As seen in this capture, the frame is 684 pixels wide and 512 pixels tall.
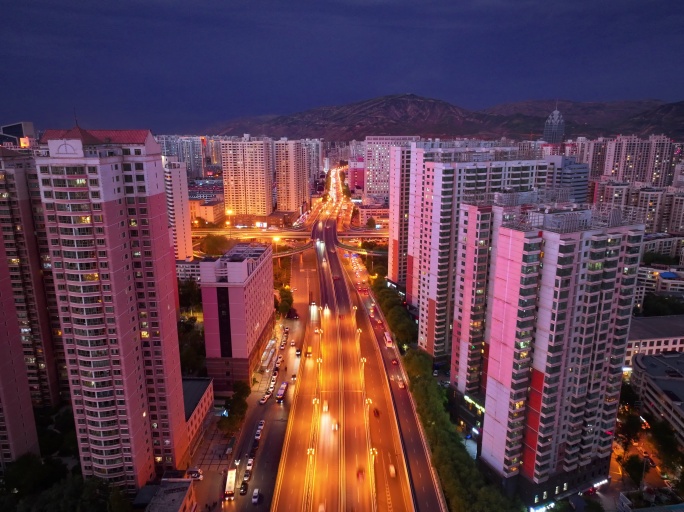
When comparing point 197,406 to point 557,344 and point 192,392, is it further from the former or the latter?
point 557,344

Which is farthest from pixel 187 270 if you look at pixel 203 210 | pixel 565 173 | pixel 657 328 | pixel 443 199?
pixel 565 173

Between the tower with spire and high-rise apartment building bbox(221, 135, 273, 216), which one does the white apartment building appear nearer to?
high-rise apartment building bbox(221, 135, 273, 216)

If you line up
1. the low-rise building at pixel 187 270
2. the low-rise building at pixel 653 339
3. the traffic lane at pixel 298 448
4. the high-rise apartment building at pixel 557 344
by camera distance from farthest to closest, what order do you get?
the low-rise building at pixel 187 270
the low-rise building at pixel 653 339
the traffic lane at pixel 298 448
the high-rise apartment building at pixel 557 344

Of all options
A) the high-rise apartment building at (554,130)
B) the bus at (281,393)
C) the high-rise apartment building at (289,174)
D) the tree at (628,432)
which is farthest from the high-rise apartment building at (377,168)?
the tree at (628,432)

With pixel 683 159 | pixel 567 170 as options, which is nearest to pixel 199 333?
pixel 567 170

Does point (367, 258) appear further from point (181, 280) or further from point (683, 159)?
point (683, 159)

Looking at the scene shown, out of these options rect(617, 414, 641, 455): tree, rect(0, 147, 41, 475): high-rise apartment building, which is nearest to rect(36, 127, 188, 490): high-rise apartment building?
rect(0, 147, 41, 475): high-rise apartment building

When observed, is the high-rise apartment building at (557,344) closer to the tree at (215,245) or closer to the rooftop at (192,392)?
the rooftop at (192,392)
